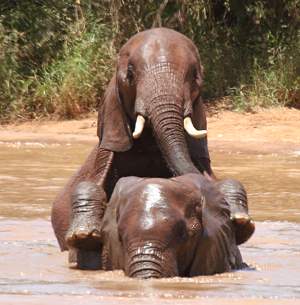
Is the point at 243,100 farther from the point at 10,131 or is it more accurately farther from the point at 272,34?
the point at 10,131

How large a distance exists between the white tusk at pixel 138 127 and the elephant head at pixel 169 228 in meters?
0.59

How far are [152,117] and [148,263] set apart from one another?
140 cm

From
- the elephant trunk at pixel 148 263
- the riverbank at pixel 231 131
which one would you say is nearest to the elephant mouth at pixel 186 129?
the elephant trunk at pixel 148 263

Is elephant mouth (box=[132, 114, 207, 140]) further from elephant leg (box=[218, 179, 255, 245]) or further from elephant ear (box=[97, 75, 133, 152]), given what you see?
elephant leg (box=[218, 179, 255, 245])

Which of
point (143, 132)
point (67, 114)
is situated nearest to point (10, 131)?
point (67, 114)

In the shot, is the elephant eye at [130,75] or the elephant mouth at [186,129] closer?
the elephant mouth at [186,129]

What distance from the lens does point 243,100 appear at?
1981cm

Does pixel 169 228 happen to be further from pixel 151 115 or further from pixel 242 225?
pixel 151 115

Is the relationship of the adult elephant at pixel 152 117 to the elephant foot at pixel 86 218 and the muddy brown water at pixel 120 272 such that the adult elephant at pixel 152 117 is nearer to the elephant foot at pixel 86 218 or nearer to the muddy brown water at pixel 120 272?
the elephant foot at pixel 86 218

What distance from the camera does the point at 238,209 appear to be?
759 cm

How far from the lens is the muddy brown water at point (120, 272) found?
6.46 m

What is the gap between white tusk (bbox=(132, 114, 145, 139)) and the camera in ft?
25.7

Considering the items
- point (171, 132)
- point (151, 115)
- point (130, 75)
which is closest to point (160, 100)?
point (151, 115)

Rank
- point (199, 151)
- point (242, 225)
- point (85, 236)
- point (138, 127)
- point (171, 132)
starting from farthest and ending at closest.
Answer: point (199, 151) < point (138, 127) < point (171, 132) < point (242, 225) < point (85, 236)
